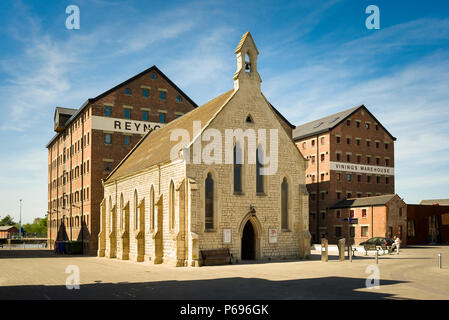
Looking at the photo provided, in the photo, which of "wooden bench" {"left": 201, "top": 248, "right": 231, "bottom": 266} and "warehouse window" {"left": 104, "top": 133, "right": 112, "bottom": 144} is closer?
"wooden bench" {"left": 201, "top": 248, "right": 231, "bottom": 266}

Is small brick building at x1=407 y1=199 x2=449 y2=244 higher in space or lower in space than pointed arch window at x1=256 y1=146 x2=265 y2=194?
lower

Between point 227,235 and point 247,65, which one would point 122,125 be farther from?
point 227,235

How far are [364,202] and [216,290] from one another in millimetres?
43044

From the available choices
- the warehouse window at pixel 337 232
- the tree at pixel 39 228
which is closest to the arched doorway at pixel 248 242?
the warehouse window at pixel 337 232

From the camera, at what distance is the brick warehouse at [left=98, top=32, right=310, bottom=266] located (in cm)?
2827

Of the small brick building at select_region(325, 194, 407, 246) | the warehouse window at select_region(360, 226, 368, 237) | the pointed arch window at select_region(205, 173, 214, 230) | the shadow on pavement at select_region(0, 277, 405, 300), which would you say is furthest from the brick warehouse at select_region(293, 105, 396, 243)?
the shadow on pavement at select_region(0, 277, 405, 300)

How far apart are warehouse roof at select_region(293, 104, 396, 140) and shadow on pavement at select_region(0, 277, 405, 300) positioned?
153 ft

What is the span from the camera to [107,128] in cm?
4888

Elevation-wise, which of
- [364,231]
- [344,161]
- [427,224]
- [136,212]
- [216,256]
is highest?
[344,161]

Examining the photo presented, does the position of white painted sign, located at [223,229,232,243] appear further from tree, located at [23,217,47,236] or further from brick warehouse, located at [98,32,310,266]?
tree, located at [23,217,47,236]

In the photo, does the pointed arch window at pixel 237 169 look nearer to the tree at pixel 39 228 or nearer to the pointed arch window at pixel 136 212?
the pointed arch window at pixel 136 212

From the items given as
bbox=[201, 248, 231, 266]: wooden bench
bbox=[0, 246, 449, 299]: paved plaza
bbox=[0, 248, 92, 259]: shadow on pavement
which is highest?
bbox=[0, 246, 449, 299]: paved plaza

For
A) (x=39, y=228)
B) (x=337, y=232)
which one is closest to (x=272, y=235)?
(x=337, y=232)
